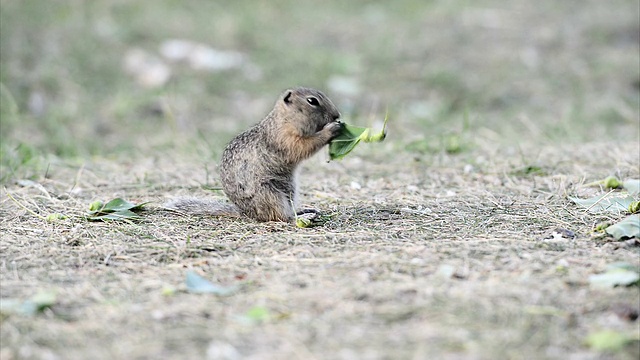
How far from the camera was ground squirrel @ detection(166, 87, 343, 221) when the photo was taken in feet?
14.7

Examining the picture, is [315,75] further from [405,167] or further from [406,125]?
[405,167]

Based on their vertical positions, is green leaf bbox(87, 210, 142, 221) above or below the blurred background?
below

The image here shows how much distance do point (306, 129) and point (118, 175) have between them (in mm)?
1958

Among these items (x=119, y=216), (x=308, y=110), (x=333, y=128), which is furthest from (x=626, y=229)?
(x=119, y=216)

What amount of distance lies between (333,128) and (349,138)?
0.10m

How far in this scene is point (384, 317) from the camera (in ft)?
9.91

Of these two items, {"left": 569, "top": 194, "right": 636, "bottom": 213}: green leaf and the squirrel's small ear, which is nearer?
{"left": 569, "top": 194, "right": 636, "bottom": 213}: green leaf

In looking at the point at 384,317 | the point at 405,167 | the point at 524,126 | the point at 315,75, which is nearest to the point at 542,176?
the point at 405,167

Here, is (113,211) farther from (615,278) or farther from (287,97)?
(615,278)

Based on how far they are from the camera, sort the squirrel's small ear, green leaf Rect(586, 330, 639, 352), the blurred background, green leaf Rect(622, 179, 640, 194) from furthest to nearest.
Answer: the blurred background < green leaf Rect(622, 179, 640, 194) < the squirrel's small ear < green leaf Rect(586, 330, 639, 352)

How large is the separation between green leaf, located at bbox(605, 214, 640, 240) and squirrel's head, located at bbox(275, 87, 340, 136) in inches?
60.9

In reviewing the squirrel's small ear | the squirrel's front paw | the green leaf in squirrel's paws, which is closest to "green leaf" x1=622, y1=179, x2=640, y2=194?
the green leaf in squirrel's paws

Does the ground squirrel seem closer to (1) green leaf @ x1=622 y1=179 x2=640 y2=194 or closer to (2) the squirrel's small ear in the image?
(2) the squirrel's small ear

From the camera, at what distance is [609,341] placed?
2.72 meters
